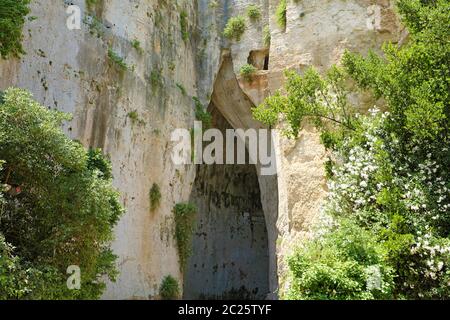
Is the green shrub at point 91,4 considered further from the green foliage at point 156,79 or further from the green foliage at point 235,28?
the green foliage at point 235,28

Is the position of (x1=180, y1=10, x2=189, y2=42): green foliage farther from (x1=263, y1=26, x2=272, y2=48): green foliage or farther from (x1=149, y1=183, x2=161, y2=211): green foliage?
(x1=149, y1=183, x2=161, y2=211): green foliage

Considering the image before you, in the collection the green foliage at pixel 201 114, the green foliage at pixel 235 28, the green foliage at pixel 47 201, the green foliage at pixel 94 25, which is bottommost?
the green foliage at pixel 47 201

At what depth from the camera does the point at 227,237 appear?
2622cm

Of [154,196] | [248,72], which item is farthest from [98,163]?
[248,72]

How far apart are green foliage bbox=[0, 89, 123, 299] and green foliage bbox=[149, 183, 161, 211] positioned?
23.7 feet

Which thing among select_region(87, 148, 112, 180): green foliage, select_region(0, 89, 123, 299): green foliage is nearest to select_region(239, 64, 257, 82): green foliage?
select_region(87, 148, 112, 180): green foliage

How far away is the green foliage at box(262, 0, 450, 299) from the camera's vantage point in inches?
420

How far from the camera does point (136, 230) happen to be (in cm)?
1692

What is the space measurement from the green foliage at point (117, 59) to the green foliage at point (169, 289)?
7.21 metres

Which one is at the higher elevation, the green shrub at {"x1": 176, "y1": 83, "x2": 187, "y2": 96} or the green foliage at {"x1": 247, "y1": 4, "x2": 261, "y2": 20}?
the green foliage at {"x1": 247, "y1": 4, "x2": 261, "y2": 20}

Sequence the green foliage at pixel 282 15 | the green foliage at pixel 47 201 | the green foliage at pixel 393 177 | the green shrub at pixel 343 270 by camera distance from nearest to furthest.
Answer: the green foliage at pixel 47 201 → the green shrub at pixel 343 270 → the green foliage at pixel 393 177 → the green foliage at pixel 282 15

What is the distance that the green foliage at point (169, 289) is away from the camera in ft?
57.1

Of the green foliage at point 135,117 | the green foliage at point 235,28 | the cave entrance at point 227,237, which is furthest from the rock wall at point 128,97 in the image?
the cave entrance at point 227,237
